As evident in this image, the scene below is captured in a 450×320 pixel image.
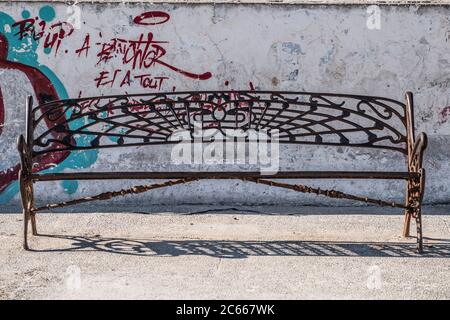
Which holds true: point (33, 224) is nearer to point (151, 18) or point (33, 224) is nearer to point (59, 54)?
point (59, 54)

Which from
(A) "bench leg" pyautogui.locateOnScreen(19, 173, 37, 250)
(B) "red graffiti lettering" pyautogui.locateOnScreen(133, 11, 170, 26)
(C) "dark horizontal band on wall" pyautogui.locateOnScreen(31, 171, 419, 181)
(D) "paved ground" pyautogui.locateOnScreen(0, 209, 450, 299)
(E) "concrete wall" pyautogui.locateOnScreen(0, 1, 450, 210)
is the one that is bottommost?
(D) "paved ground" pyautogui.locateOnScreen(0, 209, 450, 299)

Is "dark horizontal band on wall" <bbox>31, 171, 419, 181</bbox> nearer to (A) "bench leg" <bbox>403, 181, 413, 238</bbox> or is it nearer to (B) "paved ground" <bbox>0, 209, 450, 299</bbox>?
(A) "bench leg" <bbox>403, 181, 413, 238</bbox>

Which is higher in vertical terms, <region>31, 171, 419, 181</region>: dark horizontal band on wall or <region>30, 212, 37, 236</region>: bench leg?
→ <region>31, 171, 419, 181</region>: dark horizontal band on wall

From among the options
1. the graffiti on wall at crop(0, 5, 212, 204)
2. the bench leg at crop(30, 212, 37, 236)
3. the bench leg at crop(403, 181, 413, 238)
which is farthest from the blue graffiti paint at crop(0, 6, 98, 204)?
the bench leg at crop(403, 181, 413, 238)

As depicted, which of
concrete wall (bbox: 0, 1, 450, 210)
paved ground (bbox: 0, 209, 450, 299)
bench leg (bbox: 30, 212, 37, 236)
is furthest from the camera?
concrete wall (bbox: 0, 1, 450, 210)

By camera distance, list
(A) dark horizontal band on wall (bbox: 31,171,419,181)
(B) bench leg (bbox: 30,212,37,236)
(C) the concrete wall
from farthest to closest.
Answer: (C) the concrete wall
(B) bench leg (bbox: 30,212,37,236)
(A) dark horizontal band on wall (bbox: 31,171,419,181)

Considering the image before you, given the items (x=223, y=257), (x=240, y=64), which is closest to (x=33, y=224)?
(x=223, y=257)

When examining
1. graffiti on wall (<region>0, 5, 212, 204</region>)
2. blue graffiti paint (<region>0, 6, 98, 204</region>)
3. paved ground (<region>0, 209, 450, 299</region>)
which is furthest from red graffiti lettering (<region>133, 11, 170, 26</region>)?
paved ground (<region>0, 209, 450, 299</region>)

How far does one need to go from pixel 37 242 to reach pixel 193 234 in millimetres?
1167

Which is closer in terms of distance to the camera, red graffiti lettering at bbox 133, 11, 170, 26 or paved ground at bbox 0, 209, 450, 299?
paved ground at bbox 0, 209, 450, 299

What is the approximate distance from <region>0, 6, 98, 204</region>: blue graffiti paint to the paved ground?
2.04ft

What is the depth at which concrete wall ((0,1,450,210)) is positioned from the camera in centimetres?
754

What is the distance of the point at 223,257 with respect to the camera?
551 cm

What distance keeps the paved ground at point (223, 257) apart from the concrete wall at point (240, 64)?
1.88 feet
